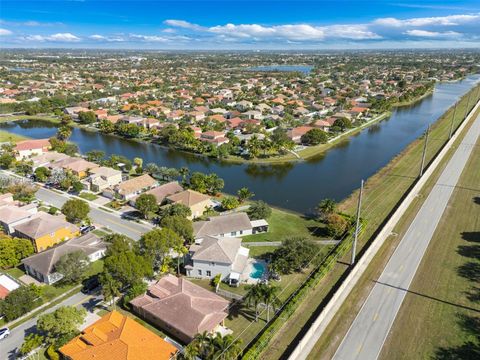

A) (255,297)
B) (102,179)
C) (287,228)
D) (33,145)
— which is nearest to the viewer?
(255,297)

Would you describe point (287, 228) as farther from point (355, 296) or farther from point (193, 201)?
point (355, 296)

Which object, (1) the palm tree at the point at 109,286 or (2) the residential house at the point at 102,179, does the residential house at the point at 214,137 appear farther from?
(1) the palm tree at the point at 109,286

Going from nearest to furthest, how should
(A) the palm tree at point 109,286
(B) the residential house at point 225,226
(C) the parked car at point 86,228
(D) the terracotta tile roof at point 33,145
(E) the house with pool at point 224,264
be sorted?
(A) the palm tree at point 109,286
(E) the house with pool at point 224,264
(B) the residential house at point 225,226
(C) the parked car at point 86,228
(D) the terracotta tile roof at point 33,145

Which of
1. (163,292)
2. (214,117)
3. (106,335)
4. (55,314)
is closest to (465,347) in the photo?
(163,292)

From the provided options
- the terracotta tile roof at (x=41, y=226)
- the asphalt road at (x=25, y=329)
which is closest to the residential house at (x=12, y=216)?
the terracotta tile roof at (x=41, y=226)

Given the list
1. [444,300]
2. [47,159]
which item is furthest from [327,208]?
[47,159]

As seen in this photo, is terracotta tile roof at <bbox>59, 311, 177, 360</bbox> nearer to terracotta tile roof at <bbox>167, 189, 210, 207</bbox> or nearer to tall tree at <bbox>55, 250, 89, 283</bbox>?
tall tree at <bbox>55, 250, 89, 283</bbox>

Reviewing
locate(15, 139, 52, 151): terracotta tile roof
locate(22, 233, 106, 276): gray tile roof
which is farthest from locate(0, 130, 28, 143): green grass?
locate(22, 233, 106, 276): gray tile roof
